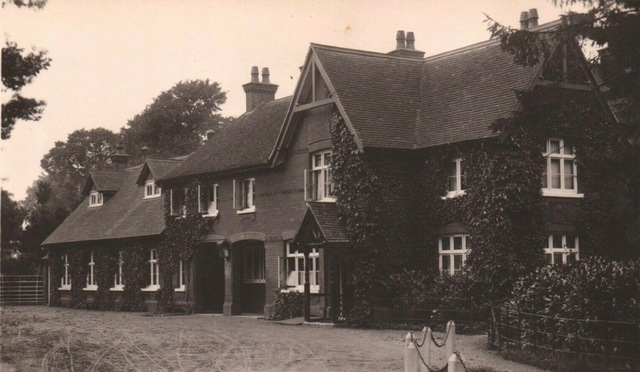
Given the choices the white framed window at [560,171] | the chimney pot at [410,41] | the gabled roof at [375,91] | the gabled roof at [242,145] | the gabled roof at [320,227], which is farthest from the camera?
the chimney pot at [410,41]

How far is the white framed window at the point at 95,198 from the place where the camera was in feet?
159

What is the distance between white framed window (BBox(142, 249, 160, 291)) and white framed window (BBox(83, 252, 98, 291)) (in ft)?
16.8

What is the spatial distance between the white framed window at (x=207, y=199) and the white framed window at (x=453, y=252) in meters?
11.6

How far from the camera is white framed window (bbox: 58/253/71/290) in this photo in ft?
153

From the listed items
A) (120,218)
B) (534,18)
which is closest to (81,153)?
(120,218)

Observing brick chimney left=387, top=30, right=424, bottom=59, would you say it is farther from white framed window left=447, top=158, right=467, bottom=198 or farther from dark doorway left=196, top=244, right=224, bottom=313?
dark doorway left=196, top=244, right=224, bottom=313

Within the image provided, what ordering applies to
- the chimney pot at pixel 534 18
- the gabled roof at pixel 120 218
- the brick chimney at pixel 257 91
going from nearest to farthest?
the chimney pot at pixel 534 18, the gabled roof at pixel 120 218, the brick chimney at pixel 257 91

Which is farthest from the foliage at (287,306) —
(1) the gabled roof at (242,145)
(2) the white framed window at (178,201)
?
(2) the white framed window at (178,201)

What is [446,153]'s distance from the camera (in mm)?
27328

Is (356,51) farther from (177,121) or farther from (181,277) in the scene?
(177,121)

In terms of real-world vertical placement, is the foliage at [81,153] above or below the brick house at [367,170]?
above

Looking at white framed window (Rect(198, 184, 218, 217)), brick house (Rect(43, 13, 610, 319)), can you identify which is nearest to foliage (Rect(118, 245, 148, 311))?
brick house (Rect(43, 13, 610, 319))

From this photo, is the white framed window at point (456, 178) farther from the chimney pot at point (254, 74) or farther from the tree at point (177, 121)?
the tree at point (177, 121)

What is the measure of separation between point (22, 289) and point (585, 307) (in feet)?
136
